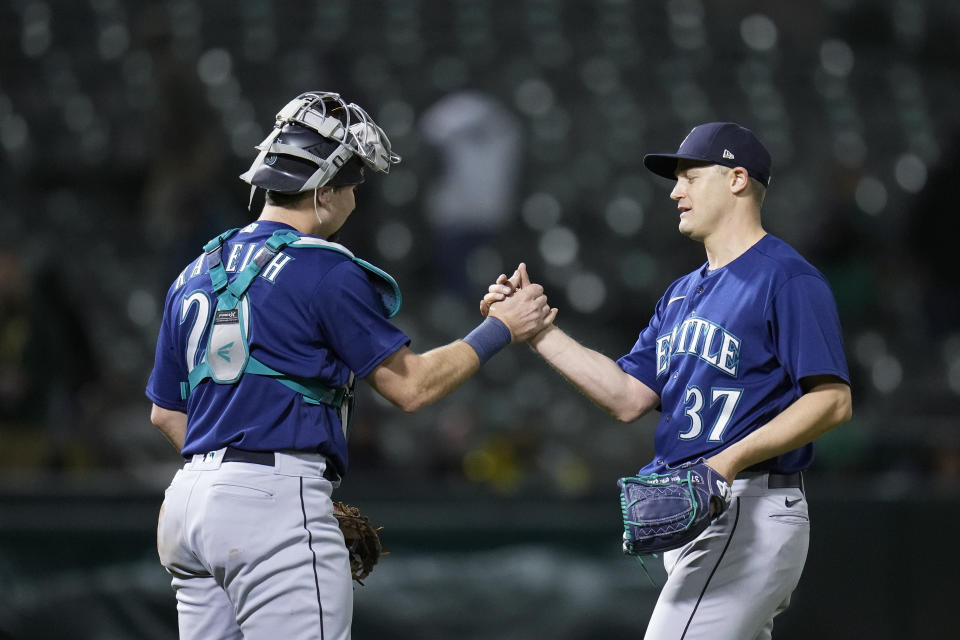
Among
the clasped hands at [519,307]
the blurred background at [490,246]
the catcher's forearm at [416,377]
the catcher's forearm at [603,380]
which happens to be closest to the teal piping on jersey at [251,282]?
the catcher's forearm at [416,377]

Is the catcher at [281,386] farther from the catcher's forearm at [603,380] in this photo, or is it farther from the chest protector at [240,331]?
the catcher's forearm at [603,380]

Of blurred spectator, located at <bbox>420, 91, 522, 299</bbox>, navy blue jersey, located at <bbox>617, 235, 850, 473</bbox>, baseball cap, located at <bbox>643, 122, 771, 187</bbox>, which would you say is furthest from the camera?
blurred spectator, located at <bbox>420, 91, 522, 299</bbox>

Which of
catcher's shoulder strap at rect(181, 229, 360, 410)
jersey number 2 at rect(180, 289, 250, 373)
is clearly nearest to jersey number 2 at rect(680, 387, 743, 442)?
catcher's shoulder strap at rect(181, 229, 360, 410)

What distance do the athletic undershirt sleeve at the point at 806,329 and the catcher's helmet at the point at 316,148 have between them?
117cm

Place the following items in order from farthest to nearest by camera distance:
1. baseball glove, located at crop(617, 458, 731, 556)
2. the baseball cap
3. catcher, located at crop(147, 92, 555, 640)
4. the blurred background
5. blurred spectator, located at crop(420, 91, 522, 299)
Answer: blurred spectator, located at crop(420, 91, 522, 299), the blurred background, the baseball cap, baseball glove, located at crop(617, 458, 731, 556), catcher, located at crop(147, 92, 555, 640)

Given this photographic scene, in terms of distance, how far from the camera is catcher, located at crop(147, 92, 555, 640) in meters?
2.94

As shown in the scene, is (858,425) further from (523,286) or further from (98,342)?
(98,342)

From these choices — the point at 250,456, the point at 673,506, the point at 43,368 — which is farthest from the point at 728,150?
the point at 43,368

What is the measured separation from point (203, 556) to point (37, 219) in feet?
19.6

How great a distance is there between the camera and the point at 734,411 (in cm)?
325

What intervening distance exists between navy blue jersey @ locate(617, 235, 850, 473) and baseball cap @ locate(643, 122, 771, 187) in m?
0.22

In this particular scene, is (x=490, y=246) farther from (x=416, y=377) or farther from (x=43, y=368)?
(x=416, y=377)

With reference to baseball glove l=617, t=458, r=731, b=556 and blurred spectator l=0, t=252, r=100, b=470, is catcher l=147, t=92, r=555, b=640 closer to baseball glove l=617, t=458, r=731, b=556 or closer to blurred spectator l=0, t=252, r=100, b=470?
baseball glove l=617, t=458, r=731, b=556

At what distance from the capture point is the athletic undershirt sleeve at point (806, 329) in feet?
10.2
